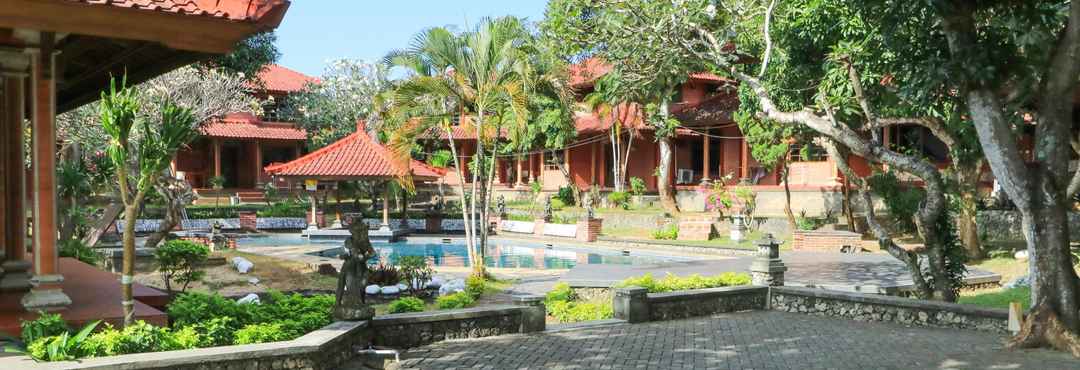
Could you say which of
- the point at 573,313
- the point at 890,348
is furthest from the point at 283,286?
the point at 890,348

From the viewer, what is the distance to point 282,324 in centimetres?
707

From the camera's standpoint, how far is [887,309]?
10.3 meters

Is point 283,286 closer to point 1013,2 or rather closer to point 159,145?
point 159,145

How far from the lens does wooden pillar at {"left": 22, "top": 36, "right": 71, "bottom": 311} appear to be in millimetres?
6117

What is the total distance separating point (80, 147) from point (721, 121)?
21.8 meters

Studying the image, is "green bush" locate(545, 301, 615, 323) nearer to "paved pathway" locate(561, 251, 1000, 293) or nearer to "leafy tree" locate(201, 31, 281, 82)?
"paved pathway" locate(561, 251, 1000, 293)

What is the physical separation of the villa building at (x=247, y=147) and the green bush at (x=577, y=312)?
3024cm

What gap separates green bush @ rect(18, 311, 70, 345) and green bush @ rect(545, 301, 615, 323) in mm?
6669

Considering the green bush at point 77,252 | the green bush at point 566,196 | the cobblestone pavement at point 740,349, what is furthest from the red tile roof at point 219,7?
the green bush at point 566,196

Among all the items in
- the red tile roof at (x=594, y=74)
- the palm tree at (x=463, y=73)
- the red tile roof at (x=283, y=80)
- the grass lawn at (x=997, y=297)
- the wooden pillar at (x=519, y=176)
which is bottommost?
the grass lawn at (x=997, y=297)

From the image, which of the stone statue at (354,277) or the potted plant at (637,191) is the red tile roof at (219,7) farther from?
the potted plant at (637,191)

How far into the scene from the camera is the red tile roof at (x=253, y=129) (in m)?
39.8

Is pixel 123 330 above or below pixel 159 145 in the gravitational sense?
below

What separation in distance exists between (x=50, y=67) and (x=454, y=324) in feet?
15.3
